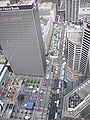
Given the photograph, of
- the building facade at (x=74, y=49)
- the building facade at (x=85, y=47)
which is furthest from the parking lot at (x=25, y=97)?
the building facade at (x=85, y=47)

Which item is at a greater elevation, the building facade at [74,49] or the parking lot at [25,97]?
the building facade at [74,49]

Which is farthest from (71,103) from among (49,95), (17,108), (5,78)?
(5,78)

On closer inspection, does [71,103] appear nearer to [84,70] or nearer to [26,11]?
[84,70]

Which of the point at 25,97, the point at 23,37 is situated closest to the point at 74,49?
the point at 23,37

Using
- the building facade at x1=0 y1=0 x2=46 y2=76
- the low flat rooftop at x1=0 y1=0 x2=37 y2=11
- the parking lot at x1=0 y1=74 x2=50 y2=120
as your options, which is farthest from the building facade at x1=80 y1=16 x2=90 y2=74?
the parking lot at x1=0 y1=74 x2=50 y2=120

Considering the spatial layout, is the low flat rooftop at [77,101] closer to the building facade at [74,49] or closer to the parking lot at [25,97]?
the building facade at [74,49]
